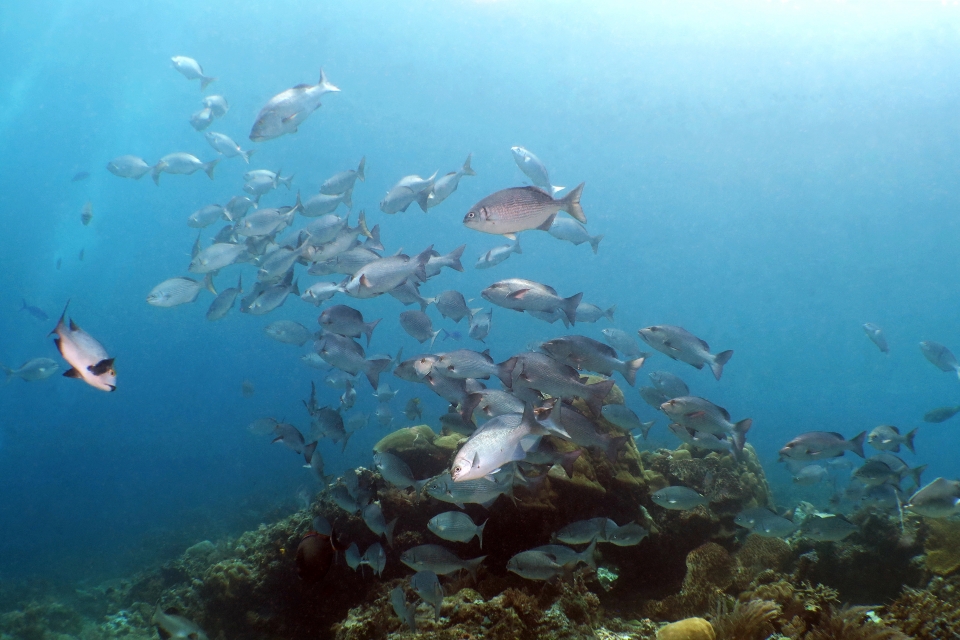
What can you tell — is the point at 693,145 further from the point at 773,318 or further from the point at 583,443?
the point at 583,443

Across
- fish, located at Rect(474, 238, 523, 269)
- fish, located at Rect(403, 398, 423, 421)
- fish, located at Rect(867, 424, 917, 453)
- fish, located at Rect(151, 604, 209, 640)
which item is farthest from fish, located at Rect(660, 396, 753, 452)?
fish, located at Rect(151, 604, 209, 640)

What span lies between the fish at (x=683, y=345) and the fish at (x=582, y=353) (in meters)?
1.01

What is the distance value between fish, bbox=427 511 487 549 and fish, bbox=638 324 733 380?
304cm

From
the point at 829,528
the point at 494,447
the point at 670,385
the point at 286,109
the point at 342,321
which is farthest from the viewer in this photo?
the point at 670,385

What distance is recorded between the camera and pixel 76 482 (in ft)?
150

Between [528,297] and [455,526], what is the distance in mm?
2508

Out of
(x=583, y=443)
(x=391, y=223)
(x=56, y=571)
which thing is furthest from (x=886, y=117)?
(x=56, y=571)

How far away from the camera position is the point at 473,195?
66500mm

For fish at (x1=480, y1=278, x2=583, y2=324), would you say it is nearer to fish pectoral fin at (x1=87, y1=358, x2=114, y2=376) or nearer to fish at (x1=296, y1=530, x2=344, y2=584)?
fish at (x1=296, y1=530, x2=344, y2=584)

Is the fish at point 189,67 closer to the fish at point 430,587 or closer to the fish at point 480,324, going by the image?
the fish at point 480,324

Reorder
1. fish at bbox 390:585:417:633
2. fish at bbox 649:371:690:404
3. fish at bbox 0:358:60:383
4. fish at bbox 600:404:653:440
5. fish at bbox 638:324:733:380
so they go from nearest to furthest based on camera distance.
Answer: fish at bbox 390:585:417:633 < fish at bbox 638:324:733:380 < fish at bbox 600:404:653:440 < fish at bbox 649:371:690:404 < fish at bbox 0:358:60:383

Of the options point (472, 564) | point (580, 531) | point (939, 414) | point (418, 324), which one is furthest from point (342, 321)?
point (939, 414)

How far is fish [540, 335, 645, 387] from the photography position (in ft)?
15.3

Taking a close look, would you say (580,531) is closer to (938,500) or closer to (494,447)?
(494,447)
